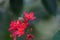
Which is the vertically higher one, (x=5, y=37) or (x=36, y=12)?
(x=36, y=12)

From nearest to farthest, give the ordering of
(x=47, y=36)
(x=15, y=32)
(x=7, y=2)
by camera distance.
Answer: (x=15, y=32), (x=47, y=36), (x=7, y=2)

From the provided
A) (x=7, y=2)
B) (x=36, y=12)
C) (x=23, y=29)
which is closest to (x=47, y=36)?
(x=36, y=12)

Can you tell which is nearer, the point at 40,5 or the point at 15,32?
the point at 15,32

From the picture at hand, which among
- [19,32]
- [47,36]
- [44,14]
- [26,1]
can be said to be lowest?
[19,32]

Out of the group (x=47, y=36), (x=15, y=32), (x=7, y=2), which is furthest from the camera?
(x=7, y=2)

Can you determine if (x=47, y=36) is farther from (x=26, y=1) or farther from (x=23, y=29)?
(x=23, y=29)

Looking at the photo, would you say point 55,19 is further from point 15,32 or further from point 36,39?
point 15,32
